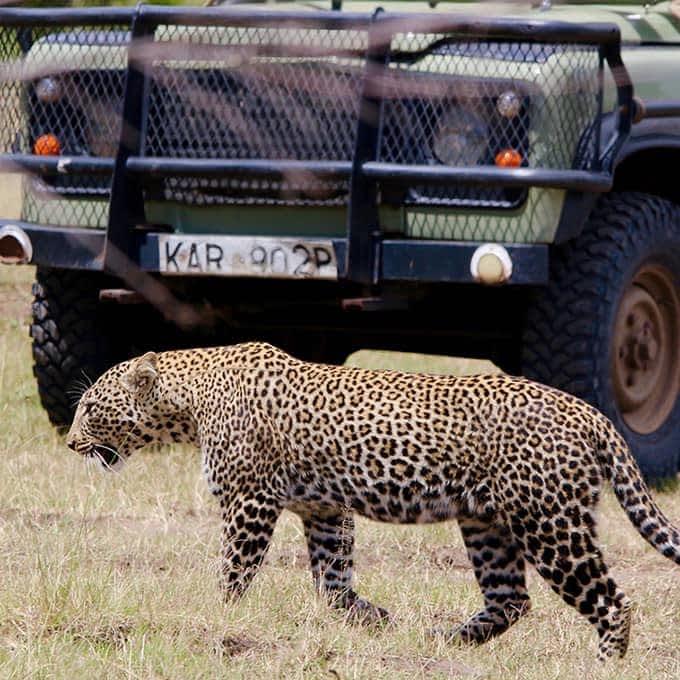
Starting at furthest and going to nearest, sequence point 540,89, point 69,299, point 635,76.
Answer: point 69,299
point 635,76
point 540,89

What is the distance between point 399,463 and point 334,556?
1.43ft

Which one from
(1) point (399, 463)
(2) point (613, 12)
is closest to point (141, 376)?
(1) point (399, 463)

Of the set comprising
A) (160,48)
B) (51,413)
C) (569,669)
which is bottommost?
(51,413)

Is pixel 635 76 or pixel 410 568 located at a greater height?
pixel 635 76

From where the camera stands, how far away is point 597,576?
13.3 ft

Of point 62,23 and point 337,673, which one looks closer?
point 337,673

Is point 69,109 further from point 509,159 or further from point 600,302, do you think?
point 600,302

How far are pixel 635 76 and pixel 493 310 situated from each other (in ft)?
3.13

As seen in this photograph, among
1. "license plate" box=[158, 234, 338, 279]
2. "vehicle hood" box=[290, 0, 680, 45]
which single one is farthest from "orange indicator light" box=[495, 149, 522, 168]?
"vehicle hood" box=[290, 0, 680, 45]

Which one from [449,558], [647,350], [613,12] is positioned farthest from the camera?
[613,12]

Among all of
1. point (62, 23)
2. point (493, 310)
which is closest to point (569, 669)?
point (493, 310)

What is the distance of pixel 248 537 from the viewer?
179 inches

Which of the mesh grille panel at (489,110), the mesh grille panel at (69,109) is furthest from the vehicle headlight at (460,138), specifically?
the mesh grille panel at (69,109)

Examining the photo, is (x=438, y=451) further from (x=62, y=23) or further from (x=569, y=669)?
(x=62, y=23)
